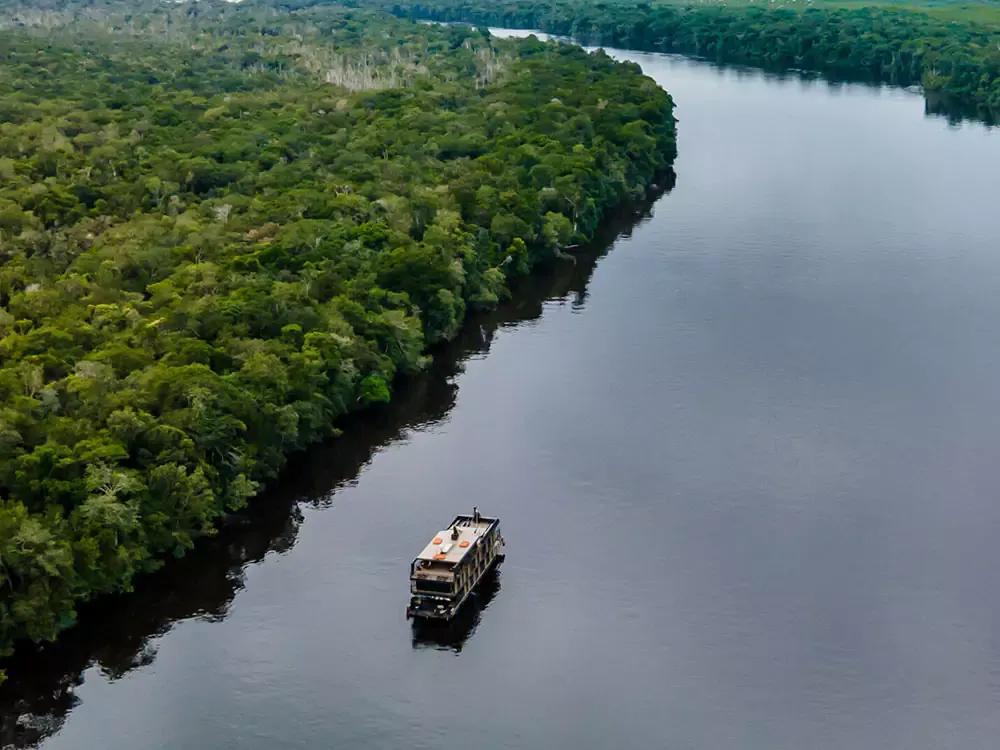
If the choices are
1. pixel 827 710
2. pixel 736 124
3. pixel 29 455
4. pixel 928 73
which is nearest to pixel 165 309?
pixel 29 455

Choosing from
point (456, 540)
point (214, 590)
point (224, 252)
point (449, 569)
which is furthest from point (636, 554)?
point (224, 252)

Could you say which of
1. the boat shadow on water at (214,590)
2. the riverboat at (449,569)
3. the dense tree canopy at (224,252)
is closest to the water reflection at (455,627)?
the boat shadow on water at (214,590)

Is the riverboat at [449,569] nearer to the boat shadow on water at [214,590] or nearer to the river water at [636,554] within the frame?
the boat shadow on water at [214,590]

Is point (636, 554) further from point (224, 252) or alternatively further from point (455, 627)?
point (224, 252)

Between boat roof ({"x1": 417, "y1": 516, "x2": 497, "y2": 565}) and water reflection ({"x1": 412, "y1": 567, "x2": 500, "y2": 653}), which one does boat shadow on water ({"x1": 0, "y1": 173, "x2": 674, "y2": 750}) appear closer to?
water reflection ({"x1": 412, "y1": 567, "x2": 500, "y2": 653})

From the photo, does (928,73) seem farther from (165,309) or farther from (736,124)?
(165,309)

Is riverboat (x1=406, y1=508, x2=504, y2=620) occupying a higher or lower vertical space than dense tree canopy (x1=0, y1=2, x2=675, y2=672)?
lower

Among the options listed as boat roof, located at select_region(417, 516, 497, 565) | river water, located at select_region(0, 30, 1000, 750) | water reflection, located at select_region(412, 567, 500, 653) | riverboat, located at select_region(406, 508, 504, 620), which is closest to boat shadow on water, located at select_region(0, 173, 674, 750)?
water reflection, located at select_region(412, 567, 500, 653)

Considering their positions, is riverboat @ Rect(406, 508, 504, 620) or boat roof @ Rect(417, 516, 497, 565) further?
boat roof @ Rect(417, 516, 497, 565)
